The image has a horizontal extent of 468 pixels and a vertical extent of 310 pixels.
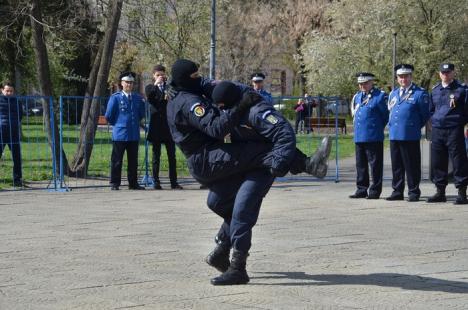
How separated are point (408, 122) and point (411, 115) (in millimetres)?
112

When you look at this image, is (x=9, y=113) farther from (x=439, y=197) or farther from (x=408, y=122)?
(x=439, y=197)

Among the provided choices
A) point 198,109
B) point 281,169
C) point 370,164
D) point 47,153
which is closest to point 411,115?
A: point 370,164

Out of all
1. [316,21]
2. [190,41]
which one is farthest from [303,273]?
[316,21]

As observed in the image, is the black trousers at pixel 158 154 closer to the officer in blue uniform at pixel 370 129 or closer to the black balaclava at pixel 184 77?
the officer in blue uniform at pixel 370 129

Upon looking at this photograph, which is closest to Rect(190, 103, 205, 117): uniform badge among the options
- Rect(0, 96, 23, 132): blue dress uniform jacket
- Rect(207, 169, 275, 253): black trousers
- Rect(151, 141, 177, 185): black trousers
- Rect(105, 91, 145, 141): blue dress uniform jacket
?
Rect(207, 169, 275, 253): black trousers

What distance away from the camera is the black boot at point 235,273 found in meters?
7.60

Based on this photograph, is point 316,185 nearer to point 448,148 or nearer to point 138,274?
point 448,148

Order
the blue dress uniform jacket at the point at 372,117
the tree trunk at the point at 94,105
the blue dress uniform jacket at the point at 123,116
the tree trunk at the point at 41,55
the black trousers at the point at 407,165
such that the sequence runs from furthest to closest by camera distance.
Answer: the tree trunk at the point at 94,105, the tree trunk at the point at 41,55, the blue dress uniform jacket at the point at 123,116, the blue dress uniform jacket at the point at 372,117, the black trousers at the point at 407,165

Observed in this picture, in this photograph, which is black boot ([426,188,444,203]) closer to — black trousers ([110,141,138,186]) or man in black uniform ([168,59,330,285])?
black trousers ([110,141,138,186])

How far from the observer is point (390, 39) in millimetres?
45594

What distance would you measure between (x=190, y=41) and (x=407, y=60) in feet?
46.1

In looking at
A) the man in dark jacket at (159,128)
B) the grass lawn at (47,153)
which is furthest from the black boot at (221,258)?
the grass lawn at (47,153)

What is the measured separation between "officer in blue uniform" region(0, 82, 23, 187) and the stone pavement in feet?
6.17

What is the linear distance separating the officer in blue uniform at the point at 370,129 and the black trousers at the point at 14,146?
18.5 feet
